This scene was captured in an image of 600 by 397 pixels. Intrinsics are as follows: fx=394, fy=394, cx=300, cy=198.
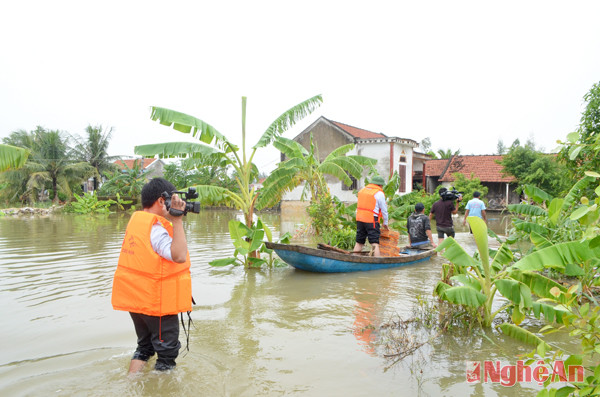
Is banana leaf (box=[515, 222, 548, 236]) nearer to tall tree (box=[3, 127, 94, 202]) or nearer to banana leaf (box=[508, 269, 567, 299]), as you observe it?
banana leaf (box=[508, 269, 567, 299])

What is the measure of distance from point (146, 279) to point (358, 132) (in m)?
24.7

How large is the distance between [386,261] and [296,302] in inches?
114

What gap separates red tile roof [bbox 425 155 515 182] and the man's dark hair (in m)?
28.1

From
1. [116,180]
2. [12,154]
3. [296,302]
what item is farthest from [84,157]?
[296,302]

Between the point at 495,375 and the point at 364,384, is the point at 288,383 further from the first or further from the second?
the point at 495,375

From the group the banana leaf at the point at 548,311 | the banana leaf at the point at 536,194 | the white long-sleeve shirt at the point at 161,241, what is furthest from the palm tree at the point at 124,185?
the banana leaf at the point at 548,311

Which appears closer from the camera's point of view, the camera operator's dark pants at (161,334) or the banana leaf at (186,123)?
the camera operator's dark pants at (161,334)

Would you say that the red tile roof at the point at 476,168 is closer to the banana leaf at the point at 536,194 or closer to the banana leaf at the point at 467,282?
the banana leaf at the point at 536,194

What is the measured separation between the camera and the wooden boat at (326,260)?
7230 mm

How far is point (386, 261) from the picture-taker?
820 cm

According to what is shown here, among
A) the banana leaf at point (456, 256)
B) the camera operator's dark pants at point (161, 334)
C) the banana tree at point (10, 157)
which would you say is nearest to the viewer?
the camera operator's dark pants at point (161, 334)

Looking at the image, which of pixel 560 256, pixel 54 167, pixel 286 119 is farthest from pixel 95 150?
pixel 560 256

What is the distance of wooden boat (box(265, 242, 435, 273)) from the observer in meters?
7.23

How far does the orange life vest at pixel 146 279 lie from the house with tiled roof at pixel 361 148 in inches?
812
